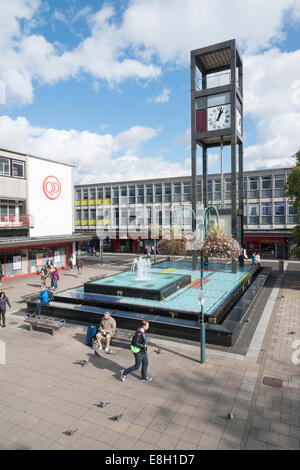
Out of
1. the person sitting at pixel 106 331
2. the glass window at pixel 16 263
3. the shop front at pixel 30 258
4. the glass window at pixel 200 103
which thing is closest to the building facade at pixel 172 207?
the glass window at pixel 200 103

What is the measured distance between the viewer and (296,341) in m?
11.8

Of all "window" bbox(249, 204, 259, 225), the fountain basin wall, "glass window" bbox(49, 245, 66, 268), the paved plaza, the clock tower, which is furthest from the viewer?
"window" bbox(249, 204, 259, 225)

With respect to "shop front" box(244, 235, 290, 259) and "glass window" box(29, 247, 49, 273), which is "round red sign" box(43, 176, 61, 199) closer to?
"glass window" box(29, 247, 49, 273)

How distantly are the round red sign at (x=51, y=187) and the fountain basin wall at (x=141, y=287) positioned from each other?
51.9 feet

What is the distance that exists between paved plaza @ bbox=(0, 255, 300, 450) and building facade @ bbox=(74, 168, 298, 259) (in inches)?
1139

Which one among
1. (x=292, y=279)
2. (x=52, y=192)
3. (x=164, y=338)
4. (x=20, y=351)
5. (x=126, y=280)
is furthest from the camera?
(x=52, y=192)

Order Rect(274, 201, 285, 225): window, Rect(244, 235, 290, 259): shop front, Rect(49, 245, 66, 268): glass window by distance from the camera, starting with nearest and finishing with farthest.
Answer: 1. Rect(49, 245, 66, 268): glass window
2. Rect(244, 235, 290, 259): shop front
3. Rect(274, 201, 285, 225): window

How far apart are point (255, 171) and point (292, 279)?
21.2m

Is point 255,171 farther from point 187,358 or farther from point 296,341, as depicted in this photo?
point 187,358

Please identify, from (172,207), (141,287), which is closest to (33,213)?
(141,287)

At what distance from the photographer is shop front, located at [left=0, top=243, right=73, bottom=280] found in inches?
1057

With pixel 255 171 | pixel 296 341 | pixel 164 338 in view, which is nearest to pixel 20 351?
pixel 164 338

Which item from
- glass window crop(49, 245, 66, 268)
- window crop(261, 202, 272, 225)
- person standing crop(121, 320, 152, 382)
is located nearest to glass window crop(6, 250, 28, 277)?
glass window crop(49, 245, 66, 268)
